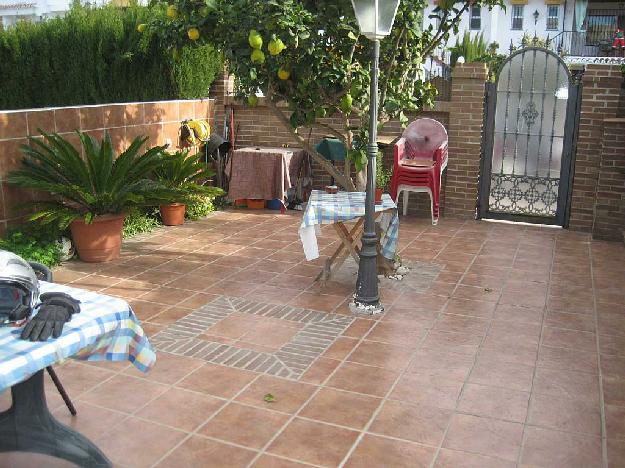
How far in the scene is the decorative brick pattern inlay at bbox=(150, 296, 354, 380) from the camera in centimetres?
450

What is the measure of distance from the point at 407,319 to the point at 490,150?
4.31m

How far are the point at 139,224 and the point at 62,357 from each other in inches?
225

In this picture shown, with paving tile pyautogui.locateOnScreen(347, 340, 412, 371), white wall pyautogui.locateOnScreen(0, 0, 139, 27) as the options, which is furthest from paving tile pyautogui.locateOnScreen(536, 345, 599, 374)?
white wall pyautogui.locateOnScreen(0, 0, 139, 27)

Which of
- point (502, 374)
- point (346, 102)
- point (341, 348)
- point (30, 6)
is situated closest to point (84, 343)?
point (341, 348)

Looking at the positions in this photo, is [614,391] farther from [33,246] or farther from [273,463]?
[33,246]

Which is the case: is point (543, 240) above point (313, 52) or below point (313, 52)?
below

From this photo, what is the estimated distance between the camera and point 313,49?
5406mm

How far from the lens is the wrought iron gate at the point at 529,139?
27.8 ft

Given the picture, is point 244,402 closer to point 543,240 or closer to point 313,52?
point 313,52

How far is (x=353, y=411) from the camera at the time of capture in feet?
12.6

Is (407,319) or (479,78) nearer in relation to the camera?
(407,319)

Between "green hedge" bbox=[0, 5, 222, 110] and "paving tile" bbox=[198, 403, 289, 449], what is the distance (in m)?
5.85

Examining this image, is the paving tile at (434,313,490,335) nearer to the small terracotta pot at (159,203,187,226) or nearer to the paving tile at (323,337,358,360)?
the paving tile at (323,337,358,360)

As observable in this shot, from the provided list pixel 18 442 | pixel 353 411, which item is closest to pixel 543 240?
pixel 353 411
